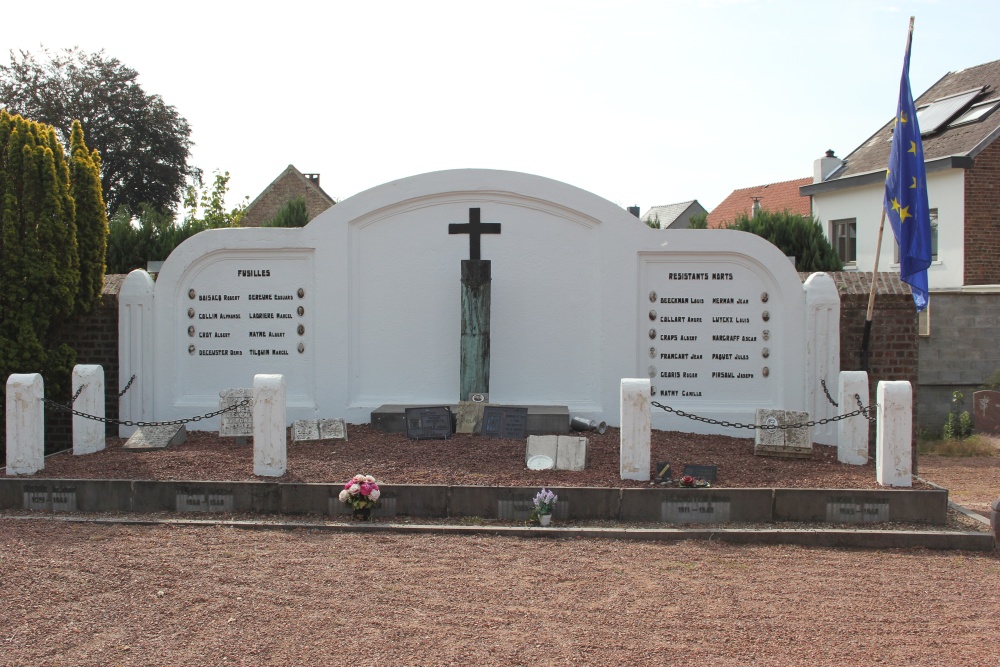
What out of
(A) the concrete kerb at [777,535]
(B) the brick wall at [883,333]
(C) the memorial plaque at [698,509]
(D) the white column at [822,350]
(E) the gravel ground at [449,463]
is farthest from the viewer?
(B) the brick wall at [883,333]

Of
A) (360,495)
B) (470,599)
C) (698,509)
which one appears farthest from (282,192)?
(470,599)

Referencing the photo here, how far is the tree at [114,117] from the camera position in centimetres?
3725

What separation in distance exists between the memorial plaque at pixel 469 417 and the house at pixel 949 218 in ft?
28.2

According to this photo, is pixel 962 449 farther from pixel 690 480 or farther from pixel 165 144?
pixel 165 144

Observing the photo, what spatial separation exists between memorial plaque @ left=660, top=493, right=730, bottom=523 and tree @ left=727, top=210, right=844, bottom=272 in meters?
10.0

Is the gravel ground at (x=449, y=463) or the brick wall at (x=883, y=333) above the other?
the brick wall at (x=883, y=333)

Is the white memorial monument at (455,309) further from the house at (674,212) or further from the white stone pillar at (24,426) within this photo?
the house at (674,212)

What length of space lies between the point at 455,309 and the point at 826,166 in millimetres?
18583

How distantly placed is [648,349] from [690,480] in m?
3.10

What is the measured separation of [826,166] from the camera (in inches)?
1016

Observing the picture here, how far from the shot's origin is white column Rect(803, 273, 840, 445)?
32.8 ft

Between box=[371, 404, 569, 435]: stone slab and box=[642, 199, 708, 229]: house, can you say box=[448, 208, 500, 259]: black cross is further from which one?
box=[642, 199, 708, 229]: house

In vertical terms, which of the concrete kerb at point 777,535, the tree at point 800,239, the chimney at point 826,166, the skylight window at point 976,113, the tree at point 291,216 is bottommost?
the concrete kerb at point 777,535

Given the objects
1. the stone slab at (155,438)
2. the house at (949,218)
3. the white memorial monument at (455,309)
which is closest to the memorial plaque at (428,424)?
the white memorial monument at (455,309)
